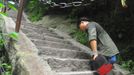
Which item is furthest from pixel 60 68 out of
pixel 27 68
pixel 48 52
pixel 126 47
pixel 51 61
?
pixel 126 47

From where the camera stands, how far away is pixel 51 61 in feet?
15.3

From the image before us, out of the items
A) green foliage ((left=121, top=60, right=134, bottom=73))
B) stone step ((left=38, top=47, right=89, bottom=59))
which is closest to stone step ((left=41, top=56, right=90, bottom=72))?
stone step ((left=38, top=47, right=89, bottom=59))

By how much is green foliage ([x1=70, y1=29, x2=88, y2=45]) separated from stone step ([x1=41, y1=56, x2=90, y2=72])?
1.88m

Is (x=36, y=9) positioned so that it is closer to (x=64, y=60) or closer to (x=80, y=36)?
(x=80, y=36)

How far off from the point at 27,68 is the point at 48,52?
4.29ft

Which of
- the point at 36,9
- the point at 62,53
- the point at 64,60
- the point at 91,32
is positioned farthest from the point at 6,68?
the point at 36,9

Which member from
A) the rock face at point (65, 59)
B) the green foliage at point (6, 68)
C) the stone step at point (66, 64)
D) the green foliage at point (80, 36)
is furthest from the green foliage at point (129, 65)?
the green foliage at point (6, 68)

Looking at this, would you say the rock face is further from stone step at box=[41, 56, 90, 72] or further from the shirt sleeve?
the shirt sleeve

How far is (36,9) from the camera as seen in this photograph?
11688mm

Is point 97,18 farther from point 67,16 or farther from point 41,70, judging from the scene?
point 41,70

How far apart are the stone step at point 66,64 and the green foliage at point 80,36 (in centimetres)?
188

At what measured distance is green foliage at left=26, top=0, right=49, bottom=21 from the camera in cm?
1077

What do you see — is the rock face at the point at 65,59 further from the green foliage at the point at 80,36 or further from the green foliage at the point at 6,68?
the green foliage at the point at 80,36

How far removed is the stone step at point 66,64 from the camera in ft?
15.2
